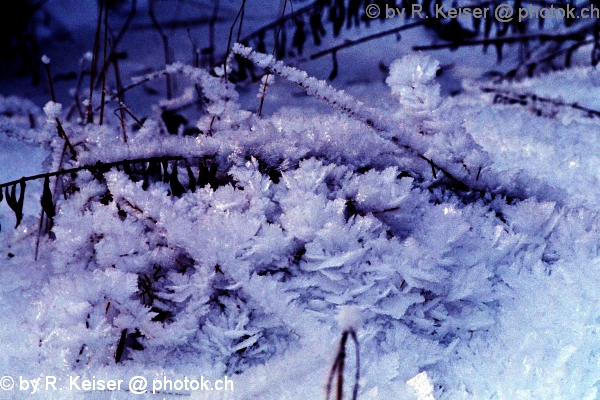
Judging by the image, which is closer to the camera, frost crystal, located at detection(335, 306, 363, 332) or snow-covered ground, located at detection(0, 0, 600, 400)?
frost crystal, located at detection(335, 306, 363, 332)

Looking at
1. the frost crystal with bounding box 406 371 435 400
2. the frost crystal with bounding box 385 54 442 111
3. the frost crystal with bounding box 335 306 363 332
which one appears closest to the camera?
the frost crystal with bounding box 335 306 363 332

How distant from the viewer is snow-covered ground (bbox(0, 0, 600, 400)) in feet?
2.32

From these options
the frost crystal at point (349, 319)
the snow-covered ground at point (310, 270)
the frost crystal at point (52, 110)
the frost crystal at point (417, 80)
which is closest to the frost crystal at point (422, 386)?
the snow-covered ground at point (310, 270)

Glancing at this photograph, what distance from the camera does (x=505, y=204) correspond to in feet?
3.15

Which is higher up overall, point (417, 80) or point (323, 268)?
point (417, 80)

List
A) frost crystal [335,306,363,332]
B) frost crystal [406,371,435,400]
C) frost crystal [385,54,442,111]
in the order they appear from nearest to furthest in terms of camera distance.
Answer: frost crystal [335,306,363,332]
frost crystal [406,371,435,400]
frost crystal [385,54,442,111]

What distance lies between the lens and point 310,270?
2.66 ft

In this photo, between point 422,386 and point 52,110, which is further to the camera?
point 52,110

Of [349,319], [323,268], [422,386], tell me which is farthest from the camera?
[323,268]

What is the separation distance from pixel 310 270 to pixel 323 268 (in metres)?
0.03

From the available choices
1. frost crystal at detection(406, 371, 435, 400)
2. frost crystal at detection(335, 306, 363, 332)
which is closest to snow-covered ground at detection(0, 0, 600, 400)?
frost crystal at detection(406, 371, 435, 400)

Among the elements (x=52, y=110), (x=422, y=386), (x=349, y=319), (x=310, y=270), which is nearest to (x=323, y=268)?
(x=310, y=270)

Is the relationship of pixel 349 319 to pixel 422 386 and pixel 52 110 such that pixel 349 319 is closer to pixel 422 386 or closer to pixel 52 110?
pixel 422 386

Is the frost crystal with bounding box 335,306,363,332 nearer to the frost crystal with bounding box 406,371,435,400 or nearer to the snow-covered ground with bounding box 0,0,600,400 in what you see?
the snow-covered ground with bounding box 0,0,600,400
